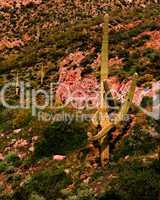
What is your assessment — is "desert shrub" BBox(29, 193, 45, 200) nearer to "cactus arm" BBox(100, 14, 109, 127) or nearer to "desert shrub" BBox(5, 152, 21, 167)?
"cactus arm" BBox(100, 14, 109, 127)

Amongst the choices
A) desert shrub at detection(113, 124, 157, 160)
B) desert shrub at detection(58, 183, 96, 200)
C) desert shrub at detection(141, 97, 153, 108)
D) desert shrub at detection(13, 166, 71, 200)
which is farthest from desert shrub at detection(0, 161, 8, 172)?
desert shrub at detection(141, 97, 153, 108)

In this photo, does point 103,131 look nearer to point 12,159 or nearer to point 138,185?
point 138,185

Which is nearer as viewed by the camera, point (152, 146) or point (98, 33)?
point (152, 146)

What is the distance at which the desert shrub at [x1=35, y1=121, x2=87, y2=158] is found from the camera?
15.9 meters

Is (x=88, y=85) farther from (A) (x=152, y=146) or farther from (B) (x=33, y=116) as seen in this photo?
(A) (x=152, y=146)

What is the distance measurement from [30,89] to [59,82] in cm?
193

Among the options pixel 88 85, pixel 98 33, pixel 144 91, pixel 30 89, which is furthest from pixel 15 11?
pixel 144 91

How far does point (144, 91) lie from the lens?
1845 centimetres

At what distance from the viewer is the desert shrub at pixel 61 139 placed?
1595 centimetres

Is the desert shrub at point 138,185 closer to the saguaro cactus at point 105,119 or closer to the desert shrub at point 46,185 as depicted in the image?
the saguaro cactus at point 105,119

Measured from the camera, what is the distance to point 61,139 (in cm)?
1656

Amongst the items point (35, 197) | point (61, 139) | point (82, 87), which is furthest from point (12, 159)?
point (82, 87)

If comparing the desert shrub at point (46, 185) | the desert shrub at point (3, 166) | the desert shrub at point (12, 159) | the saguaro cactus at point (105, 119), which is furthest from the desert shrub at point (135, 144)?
the desert shrub at point (3, 166)

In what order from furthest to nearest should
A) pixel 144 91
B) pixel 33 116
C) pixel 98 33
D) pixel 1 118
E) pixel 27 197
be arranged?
1. pixel 98 33
2. pixel 1 118
3. pixel 33 116
4. pixel 144 91
5. pixel 27 197
